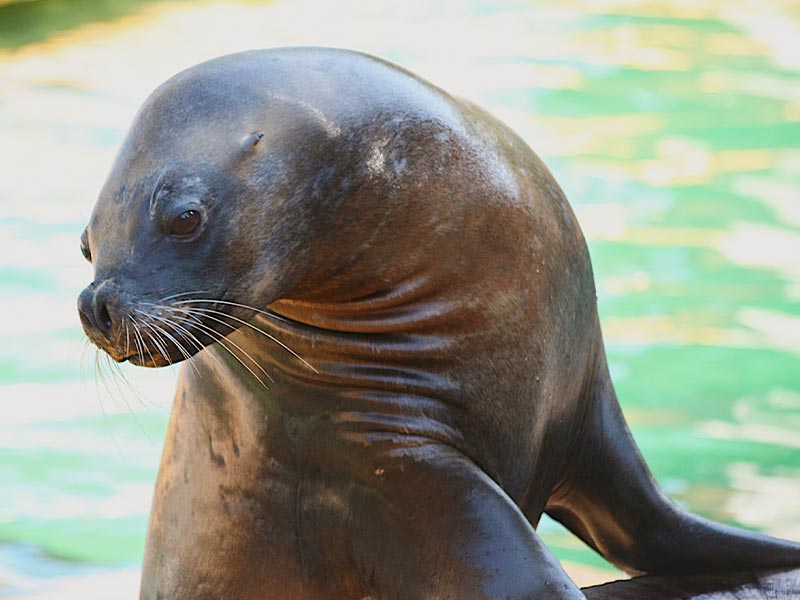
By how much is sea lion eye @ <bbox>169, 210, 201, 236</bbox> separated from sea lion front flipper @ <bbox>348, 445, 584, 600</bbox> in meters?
0.65

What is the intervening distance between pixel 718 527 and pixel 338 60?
149cm

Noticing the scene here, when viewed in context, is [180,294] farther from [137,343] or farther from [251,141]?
[251,141]

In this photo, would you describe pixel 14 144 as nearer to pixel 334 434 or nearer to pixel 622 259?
pixel 622 259

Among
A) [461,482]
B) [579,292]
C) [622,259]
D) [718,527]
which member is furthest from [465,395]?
[622,259]

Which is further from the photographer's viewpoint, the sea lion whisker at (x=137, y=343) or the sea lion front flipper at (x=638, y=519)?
the sea lion front flipper at (x=638, y=519)

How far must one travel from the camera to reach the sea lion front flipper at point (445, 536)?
2.88m

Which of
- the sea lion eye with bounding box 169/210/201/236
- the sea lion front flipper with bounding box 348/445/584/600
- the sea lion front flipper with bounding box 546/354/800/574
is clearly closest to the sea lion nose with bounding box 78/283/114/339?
the sea lion eye with bounding box 169/210/201/236

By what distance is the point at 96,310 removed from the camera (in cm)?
263

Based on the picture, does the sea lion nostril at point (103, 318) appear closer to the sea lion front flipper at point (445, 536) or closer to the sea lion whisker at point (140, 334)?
the sea lion whisker at point (140, 334)

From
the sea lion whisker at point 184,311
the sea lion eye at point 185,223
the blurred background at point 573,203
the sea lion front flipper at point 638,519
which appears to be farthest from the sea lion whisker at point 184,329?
the blurred background at point 573,203

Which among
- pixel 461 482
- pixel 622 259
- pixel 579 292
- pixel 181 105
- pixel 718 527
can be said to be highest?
pixel 181 105

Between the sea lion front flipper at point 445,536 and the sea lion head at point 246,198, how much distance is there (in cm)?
39

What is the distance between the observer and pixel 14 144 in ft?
46.7

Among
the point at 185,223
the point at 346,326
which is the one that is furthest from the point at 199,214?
the point at 346,326
